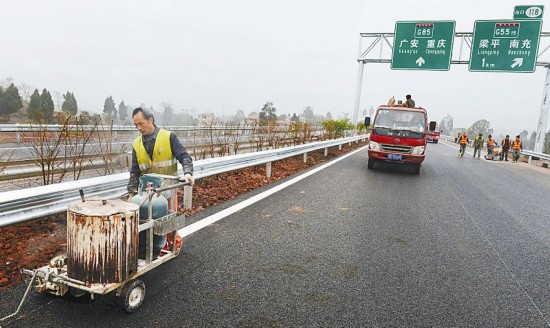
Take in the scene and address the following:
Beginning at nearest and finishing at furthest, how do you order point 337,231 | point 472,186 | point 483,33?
point 337,231, point 472,186, point 483,33

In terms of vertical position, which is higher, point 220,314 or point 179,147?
point 179,147

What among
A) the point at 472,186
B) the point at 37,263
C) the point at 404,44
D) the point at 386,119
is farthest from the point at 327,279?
the point at 404,44

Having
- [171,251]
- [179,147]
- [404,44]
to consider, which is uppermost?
[404,44]

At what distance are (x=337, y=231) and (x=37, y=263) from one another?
3381 mm

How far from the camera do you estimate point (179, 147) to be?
3.55 m

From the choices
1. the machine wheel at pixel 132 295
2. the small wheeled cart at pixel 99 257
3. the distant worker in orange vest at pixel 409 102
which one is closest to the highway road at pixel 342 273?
the machine wheel at pixel 132 295

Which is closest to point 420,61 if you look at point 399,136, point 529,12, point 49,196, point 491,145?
point 529,12

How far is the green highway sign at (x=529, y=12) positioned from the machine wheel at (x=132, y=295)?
2284cm

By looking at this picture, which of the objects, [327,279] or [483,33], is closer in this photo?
[327,279]

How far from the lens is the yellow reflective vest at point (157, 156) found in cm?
346

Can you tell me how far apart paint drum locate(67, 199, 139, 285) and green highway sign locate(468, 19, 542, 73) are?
22.2m

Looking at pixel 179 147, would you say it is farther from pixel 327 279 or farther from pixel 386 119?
pixel 386 119

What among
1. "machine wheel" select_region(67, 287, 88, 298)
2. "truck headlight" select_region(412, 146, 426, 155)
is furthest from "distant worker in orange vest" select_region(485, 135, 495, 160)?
"machine wheel" select_region(67, 287, 88, 298)

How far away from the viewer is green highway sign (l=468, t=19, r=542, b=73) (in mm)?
18484
